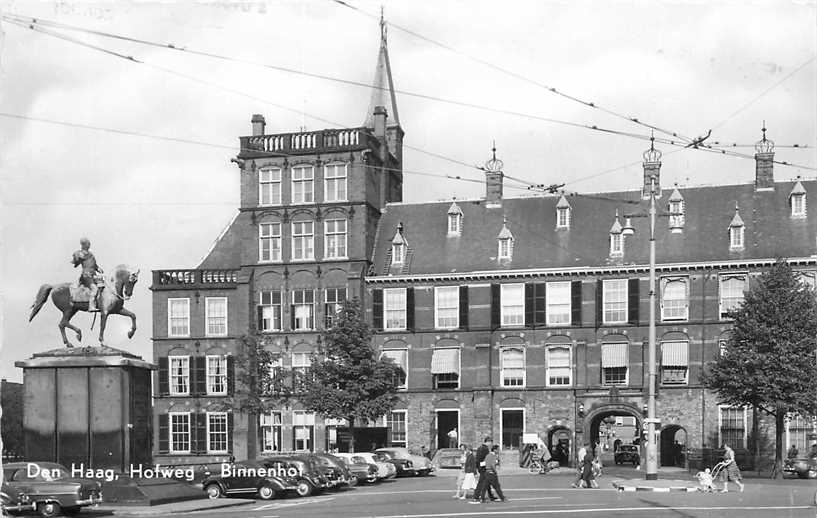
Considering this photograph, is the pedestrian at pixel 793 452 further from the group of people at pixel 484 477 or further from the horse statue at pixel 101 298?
the horse statue at pixel 101 298

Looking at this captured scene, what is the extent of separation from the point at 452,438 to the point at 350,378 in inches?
284

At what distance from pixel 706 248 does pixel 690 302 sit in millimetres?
3053

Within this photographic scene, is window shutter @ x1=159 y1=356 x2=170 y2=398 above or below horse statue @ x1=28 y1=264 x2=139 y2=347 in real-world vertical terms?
below

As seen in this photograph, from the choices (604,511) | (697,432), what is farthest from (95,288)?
(697,432)

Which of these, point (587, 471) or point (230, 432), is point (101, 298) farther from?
point (230, 432)

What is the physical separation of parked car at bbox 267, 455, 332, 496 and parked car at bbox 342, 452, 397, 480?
6397 millimetres

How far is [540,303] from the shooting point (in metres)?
53.3

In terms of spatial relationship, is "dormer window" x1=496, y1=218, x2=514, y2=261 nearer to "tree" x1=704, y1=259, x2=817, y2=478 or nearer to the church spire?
the church spire

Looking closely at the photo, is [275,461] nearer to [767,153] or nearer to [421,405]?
[421,405]

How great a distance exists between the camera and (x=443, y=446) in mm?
53812

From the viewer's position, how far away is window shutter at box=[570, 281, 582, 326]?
52688 mm

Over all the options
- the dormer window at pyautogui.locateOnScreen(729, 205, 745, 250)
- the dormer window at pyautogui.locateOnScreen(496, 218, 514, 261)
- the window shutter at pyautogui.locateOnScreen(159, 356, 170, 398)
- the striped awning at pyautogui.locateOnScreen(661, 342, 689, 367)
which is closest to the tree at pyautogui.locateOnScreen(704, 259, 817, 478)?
the striped awning at pyautogui.locateOnScreen(661, 342, 689, 367)

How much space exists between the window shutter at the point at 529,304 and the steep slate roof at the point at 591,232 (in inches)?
58.2

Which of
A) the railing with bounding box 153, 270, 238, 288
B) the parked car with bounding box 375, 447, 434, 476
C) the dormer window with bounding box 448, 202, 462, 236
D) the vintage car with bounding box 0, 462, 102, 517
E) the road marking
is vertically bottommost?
the parked car with bounding box 375, 447, 434, 476
